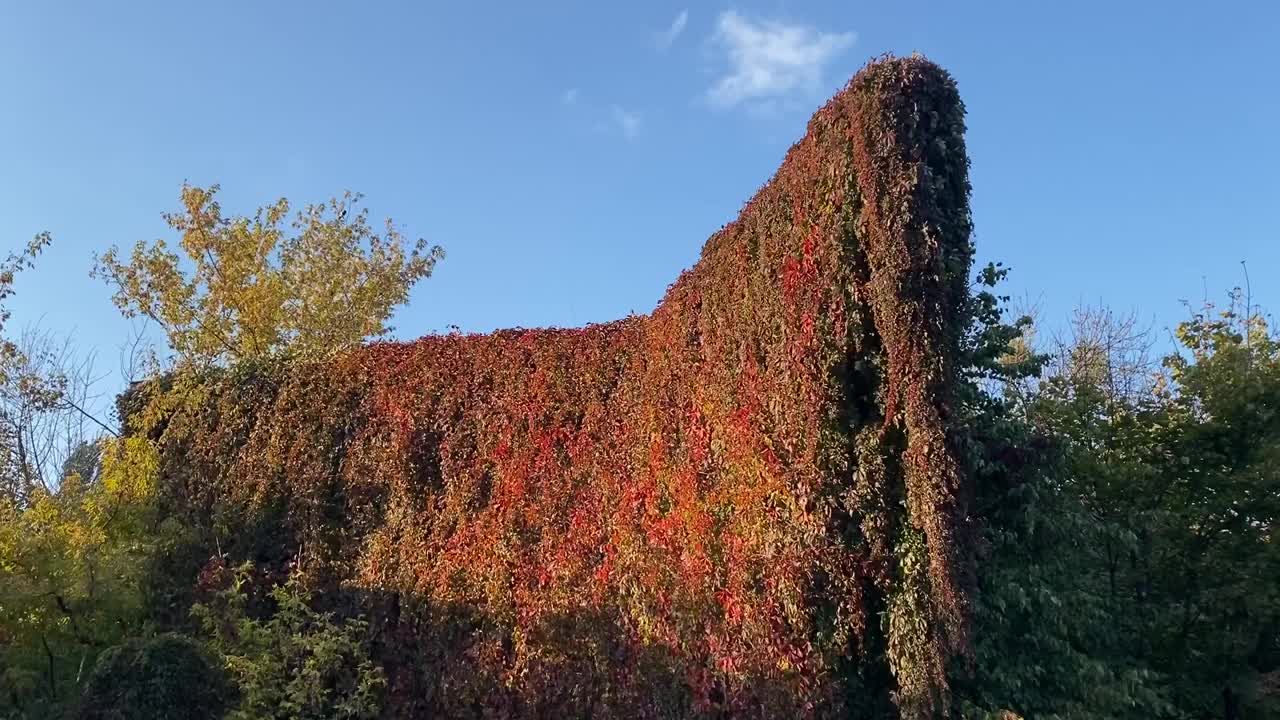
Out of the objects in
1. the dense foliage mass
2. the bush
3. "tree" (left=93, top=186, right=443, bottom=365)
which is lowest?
the bush

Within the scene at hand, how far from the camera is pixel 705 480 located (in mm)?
5633

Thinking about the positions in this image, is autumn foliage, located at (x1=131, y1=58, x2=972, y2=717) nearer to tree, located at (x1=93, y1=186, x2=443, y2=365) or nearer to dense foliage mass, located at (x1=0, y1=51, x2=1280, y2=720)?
dense foliage mass, located at (x1=0, y1=51, x2=1280, y2=720)

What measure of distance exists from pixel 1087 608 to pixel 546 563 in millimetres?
3935

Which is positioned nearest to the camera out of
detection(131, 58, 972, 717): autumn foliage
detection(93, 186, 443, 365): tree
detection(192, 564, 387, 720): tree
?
detection(131, 58, 972, 717): autumn foliage

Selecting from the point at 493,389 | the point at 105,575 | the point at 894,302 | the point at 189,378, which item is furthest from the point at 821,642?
the point at 189,378

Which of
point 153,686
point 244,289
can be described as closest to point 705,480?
point 153,686

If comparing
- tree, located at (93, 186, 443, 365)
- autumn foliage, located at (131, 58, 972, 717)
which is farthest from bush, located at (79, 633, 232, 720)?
tree, located at (93, 186, 443, 365)

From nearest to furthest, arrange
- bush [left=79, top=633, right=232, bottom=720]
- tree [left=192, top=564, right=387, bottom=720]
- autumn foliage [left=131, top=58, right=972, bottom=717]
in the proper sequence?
1. autumn foliage [left=131, top=58, right=972, bottom=717]
2. bush [left=79, top=633, right=232, bottom=720]
3. tree [left=192, top=564, right=387, bottom=720]

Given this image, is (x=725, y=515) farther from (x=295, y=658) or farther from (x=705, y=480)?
(x=295, y=658)

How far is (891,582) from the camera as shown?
4.93 meters

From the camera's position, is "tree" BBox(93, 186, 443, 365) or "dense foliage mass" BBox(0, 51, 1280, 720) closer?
"dense foliage mass" BBox(0, 51, 1280, 720)

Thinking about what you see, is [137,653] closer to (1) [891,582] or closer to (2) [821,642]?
(2) [821,642]

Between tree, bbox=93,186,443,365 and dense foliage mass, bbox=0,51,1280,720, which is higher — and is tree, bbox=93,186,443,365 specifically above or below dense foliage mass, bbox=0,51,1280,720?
Answer: above

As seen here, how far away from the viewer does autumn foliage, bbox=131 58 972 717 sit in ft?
16.2
